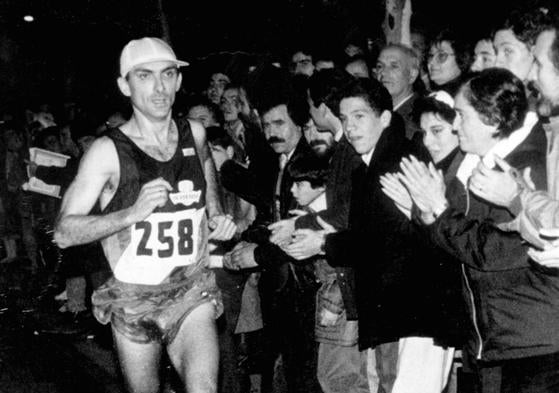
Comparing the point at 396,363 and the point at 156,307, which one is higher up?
the point at 156,307

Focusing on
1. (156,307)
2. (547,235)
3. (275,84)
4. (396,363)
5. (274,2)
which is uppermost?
(274,2)

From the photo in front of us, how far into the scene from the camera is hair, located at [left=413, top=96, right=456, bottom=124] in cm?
488

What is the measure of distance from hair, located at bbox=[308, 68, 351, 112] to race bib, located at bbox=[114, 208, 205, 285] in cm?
147

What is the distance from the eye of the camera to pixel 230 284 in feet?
19.3

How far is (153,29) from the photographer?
1491 cm

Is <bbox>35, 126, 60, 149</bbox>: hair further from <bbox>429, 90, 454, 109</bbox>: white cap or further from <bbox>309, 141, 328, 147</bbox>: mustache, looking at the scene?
<bbox>429, 90, 454, 109</bbox>: white cap

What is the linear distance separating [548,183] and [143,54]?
8.38 feet

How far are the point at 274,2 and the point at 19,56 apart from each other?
12.8 metres

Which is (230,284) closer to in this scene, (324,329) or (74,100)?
(324,329)

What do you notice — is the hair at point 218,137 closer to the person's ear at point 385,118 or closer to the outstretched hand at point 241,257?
the outstretched hand at point 241,257

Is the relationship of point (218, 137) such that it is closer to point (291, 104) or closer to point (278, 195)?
point (291, 104)

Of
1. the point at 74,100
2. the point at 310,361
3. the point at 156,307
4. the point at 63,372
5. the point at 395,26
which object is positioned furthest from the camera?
the point at 74,100

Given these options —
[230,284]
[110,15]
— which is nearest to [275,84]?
[230,284]

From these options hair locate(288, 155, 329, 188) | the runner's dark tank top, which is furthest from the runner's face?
hair locate(288, 155, 329, 188)
